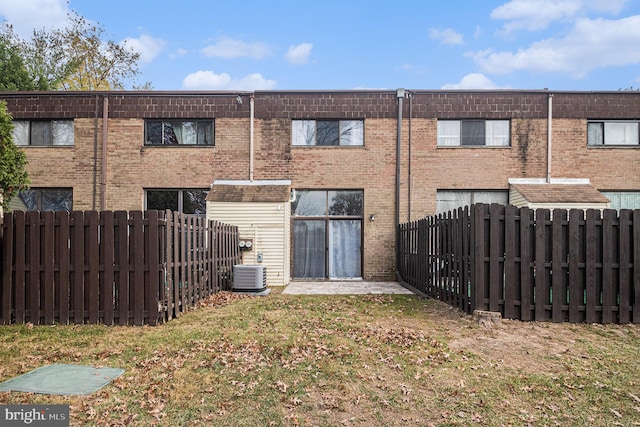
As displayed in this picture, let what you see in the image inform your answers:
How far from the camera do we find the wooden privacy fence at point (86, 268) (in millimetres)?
7297

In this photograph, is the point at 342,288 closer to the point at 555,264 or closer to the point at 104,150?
the point at 555,264

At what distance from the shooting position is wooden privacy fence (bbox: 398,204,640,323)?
745cm

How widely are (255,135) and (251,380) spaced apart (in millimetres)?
11824

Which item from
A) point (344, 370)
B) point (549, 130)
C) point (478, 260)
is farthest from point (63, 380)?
point (549, 130)

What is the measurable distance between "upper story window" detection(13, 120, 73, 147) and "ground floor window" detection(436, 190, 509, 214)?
1282cm

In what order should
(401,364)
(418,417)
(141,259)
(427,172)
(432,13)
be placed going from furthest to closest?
(427,172)
(432,13)
(141,259)
(401,364)
(418,417)

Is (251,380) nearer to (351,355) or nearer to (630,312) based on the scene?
(351,355)

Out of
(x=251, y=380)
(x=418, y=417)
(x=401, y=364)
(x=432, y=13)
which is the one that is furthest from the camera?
(x=432, y=13)

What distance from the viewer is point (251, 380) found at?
179 inches

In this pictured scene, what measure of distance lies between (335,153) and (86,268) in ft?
31.5

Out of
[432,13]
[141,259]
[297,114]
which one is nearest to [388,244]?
[297,114]

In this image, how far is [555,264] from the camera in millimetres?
7562

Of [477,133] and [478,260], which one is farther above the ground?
[477,133]

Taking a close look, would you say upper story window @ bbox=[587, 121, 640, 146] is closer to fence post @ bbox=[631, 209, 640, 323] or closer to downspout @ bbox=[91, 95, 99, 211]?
fence post @ bbox=[631, 209, 640, 323]
